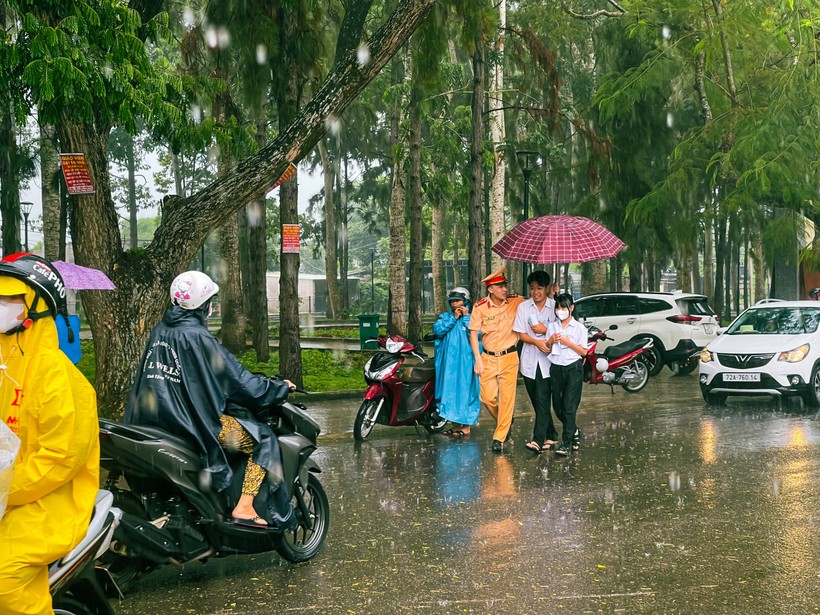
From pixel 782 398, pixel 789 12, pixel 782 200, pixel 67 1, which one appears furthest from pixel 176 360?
pixel 782 200

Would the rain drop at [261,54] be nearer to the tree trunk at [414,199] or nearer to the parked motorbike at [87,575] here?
the tree trunk at [414,199]

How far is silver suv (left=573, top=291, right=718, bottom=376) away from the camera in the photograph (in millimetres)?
21203

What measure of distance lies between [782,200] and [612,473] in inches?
543

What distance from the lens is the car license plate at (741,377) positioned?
15039 millimetres

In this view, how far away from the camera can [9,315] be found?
11.9ft

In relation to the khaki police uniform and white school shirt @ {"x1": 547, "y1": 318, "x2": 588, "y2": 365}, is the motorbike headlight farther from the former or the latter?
white school shirt @ {"x1": 547, "y1": 318, "x2": 588, "y2": 365}

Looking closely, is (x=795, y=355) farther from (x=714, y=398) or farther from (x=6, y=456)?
(x=6, y=456)

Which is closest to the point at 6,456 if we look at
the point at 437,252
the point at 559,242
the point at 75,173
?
the point at 75,173

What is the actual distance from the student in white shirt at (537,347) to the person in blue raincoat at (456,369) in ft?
4.15

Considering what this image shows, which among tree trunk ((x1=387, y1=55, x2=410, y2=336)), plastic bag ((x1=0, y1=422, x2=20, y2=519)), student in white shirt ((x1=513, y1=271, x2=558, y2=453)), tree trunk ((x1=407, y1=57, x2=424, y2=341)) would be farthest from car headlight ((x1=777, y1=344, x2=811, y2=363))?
tree trunk ((x1=387, y1=55, x2=410, y2=336))

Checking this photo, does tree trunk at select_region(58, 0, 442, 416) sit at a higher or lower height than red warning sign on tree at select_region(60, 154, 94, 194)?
lower

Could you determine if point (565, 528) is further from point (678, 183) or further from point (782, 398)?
point (678, 183)

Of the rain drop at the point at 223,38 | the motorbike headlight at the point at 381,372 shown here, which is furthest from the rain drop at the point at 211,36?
the motorbike headlight at the point at 381,372

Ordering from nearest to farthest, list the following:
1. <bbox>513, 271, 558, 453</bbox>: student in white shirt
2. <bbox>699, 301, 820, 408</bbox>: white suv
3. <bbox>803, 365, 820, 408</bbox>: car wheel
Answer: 1. <bbox>513, 271, 558, 453</bbox>: student in white shirt
2. <bbox>699, 301, 820, 408</bbox>: white suv
3. <bbox>803, 365, 820, 408</bbox>: car wheel
